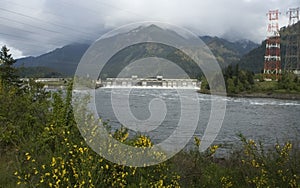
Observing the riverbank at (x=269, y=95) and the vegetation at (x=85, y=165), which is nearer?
the vegetation at (x=85, y=165)

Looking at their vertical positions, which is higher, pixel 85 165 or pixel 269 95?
pixel 85 165

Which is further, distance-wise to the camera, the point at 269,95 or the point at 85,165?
the point at 269,95

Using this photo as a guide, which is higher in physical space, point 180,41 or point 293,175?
point 180,41

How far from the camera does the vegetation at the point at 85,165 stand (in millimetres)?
4379

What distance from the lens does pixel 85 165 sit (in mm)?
4227

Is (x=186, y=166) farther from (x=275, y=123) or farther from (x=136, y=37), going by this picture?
(x=275, y=123)

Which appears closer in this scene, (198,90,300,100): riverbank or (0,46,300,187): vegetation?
(0,46,300,187): vegetation

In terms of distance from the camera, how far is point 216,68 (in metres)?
4.76

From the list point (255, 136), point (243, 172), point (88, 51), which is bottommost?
point (255, 136)

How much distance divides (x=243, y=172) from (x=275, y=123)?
2559 cm

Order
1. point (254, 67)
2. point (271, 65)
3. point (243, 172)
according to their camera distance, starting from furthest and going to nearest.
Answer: point (254, 67), point (271, 65), point (243, 172)

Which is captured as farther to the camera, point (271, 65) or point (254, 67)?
point (254, 67)

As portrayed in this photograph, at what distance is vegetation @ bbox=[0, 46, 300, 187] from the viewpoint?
438 centimetres

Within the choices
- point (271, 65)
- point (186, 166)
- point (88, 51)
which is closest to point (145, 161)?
point (186, 166)
